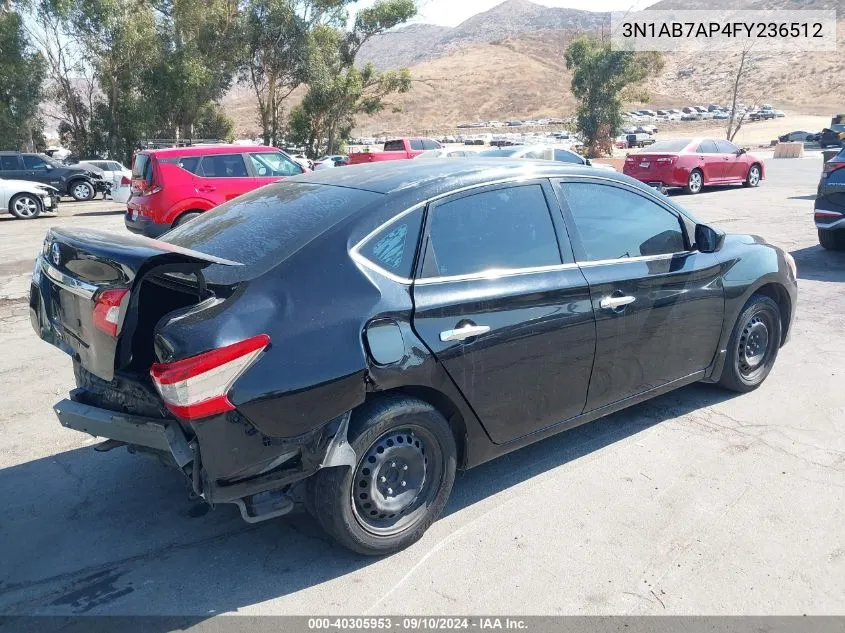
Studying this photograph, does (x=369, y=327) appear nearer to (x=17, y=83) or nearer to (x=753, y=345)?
(x=753, y=345)

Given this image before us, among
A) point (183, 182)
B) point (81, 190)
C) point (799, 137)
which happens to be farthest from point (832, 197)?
point (799, 137)

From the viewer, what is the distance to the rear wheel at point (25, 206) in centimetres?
1773

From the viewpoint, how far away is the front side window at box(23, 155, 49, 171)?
74.9ft

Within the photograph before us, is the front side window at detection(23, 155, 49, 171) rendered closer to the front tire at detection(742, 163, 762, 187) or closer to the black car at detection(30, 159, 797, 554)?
the front tire at detection(742, 163, 762, 187)

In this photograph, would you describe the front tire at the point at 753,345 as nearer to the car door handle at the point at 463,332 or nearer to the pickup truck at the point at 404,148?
the car door handle at the point at 463,332

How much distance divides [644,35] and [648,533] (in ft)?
109

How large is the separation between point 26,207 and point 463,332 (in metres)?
17.9

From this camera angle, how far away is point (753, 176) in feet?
68.1

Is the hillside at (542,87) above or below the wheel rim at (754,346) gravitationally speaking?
above

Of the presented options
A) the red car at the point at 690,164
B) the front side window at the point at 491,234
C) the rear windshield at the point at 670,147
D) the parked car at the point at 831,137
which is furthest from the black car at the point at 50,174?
the parked car at the point at 831,137

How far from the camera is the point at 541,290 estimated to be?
3689 millimetres

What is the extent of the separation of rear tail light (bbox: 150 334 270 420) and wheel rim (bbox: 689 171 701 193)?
18.4m

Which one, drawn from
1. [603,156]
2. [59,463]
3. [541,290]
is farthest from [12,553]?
[603,156]

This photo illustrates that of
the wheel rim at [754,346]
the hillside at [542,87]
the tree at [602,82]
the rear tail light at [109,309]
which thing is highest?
the hillside at [542,87]
